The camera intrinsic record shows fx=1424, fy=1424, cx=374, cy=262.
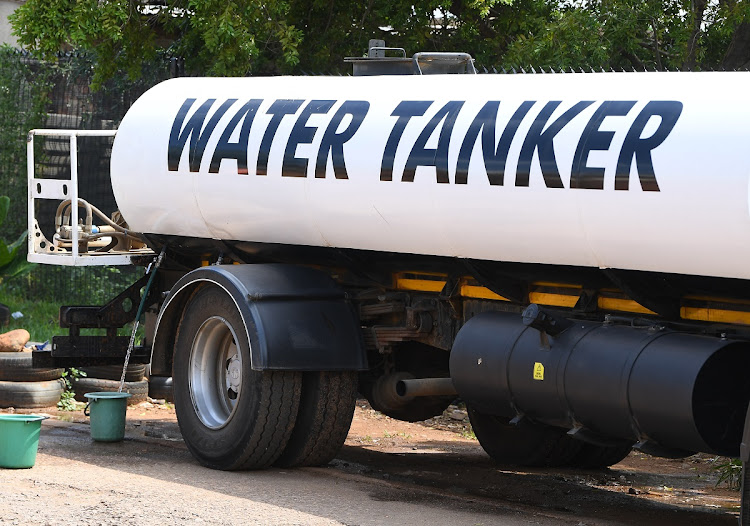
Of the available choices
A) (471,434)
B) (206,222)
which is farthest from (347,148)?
(471,434)

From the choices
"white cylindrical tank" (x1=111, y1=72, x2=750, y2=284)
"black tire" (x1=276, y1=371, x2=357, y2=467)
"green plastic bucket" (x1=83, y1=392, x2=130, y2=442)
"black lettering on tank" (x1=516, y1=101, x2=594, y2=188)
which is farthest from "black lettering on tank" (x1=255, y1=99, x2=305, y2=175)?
"green plastic bucket" (x1=83, y1=392, x2=130, y2=442)

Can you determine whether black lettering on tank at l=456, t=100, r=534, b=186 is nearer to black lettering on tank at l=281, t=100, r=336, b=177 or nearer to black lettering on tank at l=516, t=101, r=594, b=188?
black lettering on tank at l=516, t=101, r=594, b=188

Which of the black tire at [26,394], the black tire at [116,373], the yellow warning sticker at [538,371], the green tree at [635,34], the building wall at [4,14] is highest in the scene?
the building wall at [4,14]

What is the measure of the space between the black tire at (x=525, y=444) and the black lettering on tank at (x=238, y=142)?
89.6 inches

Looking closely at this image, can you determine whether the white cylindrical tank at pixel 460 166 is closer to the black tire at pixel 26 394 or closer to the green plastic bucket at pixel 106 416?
the green plastic bucket at pixel 106 416

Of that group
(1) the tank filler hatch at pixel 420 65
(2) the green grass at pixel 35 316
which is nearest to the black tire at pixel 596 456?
(1) the tank filler hatch at pixel 420 65

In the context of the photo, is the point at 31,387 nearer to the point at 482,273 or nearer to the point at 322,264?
the point at 322,264

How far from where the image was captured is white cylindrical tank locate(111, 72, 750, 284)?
20.9 feet

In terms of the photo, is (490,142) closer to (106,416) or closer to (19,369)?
(106,416)

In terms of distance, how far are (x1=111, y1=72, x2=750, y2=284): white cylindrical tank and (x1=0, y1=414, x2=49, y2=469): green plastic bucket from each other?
1.73m

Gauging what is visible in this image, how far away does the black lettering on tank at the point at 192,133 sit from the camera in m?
8.89

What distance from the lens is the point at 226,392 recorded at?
29.4 ft

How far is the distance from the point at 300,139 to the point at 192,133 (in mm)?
993

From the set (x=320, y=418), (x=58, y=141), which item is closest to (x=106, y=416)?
(x=320, y=418)
